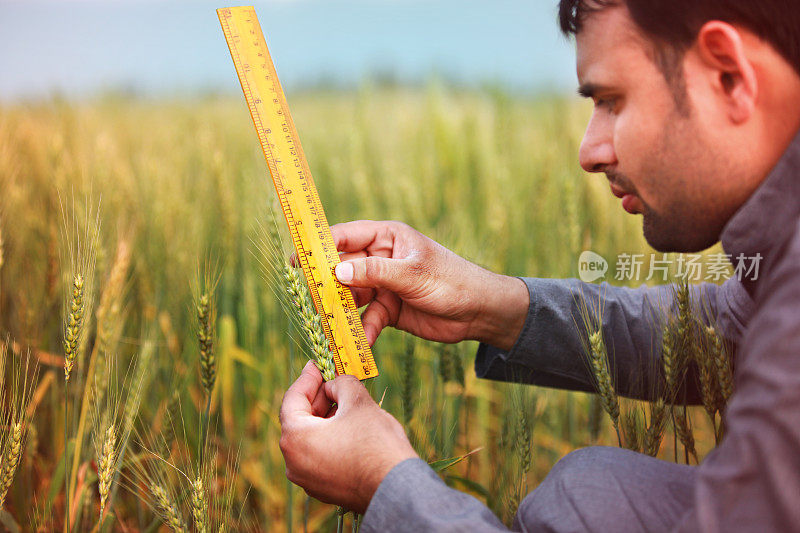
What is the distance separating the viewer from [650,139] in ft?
3.68

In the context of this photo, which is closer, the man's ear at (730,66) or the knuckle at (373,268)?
the man's ear at (730,66)

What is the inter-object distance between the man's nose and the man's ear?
22 cm

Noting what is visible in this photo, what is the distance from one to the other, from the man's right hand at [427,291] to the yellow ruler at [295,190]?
0.08 metres

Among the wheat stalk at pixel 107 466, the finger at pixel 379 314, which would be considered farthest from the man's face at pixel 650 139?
the wheat stalk at pixel 107 466

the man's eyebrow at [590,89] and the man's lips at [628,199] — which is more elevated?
the man's eyebrow at [590,89]

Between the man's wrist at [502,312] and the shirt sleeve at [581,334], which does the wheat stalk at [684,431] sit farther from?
the man's wrist at [502,312]

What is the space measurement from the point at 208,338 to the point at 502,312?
26.8 inches

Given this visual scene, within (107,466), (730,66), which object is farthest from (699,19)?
(107,466)

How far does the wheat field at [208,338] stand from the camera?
1429 mm

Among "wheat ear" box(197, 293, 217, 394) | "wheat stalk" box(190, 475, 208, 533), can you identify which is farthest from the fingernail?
"wheat stalk" box(190, 475, 208, 533)

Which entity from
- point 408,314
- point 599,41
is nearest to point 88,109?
point 408,314
